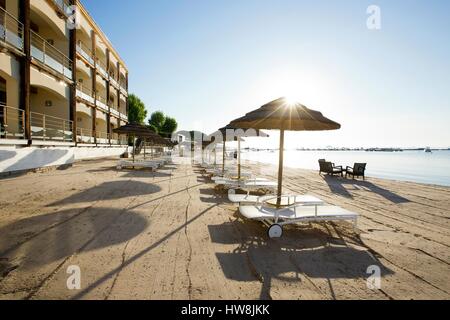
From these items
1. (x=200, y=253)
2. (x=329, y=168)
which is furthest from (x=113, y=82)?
(x=200, y=253)

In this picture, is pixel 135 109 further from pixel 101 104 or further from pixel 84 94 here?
pixel 84 94

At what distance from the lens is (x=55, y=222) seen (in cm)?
479

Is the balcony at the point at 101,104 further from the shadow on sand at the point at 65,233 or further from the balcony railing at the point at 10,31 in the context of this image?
the shadow on sand at the point at 65,233

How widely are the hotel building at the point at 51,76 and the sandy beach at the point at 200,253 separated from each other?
25.3 feet

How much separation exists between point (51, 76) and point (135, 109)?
A: 121 ft

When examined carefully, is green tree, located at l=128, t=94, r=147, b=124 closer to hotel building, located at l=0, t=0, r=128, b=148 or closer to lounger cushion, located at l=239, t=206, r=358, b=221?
hotel building, located at l=0, t=0, r=128, b=148

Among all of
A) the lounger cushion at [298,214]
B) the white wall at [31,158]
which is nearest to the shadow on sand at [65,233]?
the lounger cushion at [298,214]

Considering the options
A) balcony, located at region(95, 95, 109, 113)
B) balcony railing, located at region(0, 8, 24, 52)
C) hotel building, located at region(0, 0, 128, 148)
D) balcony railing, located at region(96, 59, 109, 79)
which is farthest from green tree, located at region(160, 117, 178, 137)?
balcony railing, located at region(0, 8, 24, 52)

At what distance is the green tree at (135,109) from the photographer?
1986 inches

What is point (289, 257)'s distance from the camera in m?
3.71

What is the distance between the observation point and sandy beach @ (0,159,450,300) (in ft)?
9.14

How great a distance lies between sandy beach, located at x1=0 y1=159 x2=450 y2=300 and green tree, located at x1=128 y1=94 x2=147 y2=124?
47.1 metres
